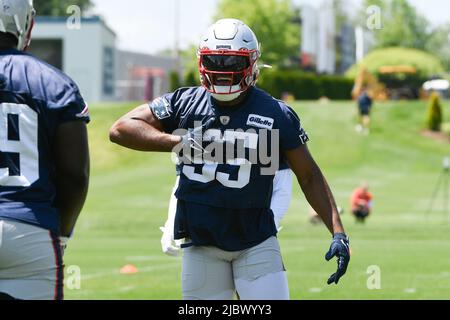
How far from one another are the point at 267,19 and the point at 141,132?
7066 cm

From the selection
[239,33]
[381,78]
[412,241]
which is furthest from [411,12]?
[239,33]

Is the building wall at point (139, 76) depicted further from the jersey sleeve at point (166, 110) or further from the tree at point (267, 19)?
the jersey sleeve at point (166, 110)

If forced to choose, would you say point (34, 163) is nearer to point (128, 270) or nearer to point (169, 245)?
point (169, 245)

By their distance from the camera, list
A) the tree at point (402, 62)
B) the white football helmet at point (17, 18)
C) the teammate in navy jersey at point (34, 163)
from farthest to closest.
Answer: the tree at point (402, 62)
the white football helmet at point (17, 18)
the teammate in navy jersey at point (34, 163)

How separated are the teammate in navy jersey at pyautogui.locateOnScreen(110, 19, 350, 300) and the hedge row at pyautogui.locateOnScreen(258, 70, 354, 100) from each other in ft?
169

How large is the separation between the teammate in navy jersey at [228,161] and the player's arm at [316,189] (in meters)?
0.01

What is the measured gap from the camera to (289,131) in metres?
5.24

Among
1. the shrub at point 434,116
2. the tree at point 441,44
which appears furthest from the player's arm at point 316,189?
the tree at point 441,44

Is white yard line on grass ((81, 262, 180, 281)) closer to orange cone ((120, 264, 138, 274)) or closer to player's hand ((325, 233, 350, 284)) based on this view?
orange cone ((120, 264, 138, 274))

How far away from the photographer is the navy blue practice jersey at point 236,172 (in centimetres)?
517

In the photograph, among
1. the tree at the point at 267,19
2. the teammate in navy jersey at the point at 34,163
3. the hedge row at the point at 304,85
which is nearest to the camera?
the teammate in navy jersey at the point at 34,163

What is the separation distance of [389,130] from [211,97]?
3892 cm

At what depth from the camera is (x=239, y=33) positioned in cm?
527
